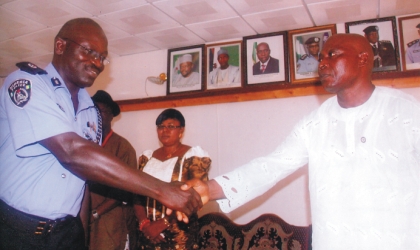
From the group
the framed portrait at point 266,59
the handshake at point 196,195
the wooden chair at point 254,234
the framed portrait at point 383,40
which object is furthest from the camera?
the framed portrait at point 266,59

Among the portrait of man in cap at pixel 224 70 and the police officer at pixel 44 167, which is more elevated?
the portrait of man in cap at pixel 224 70

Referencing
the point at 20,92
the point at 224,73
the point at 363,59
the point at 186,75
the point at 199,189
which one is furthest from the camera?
the point at 186,75

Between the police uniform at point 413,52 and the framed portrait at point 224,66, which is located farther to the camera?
the framed portrait at point 224,66

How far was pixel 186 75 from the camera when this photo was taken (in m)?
4.53

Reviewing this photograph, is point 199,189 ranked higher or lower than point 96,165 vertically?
lower

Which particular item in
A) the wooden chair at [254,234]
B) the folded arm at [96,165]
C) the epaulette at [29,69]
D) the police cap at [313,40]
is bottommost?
the wooden chair at [254,234]

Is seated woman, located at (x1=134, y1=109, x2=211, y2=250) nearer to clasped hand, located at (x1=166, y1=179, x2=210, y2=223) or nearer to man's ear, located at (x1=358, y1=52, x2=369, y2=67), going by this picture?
clasped hand, located at (x1=166, y1=179, x2=210, y2=223)

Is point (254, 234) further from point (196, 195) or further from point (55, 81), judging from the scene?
point (55, 81)

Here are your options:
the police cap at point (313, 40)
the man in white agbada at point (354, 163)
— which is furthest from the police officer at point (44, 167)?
the police cap at point (313, 40)

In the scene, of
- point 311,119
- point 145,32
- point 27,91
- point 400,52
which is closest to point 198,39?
point 145,32

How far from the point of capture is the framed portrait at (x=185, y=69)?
4.45 metres

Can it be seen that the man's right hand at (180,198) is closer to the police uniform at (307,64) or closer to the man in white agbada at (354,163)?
the man in white agbada at (354,163)

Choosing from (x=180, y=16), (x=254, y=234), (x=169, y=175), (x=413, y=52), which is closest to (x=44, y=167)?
(x=169, y=175)

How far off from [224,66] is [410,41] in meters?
2.14
